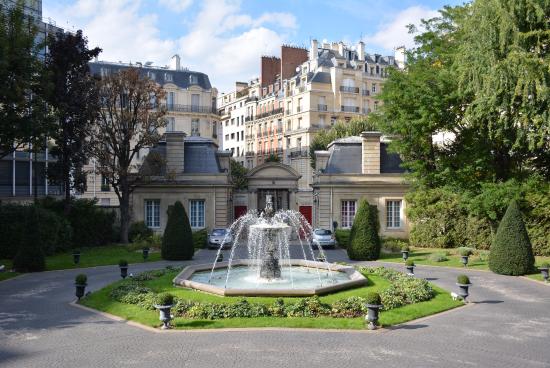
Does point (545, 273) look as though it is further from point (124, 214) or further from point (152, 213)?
point (152, 213)

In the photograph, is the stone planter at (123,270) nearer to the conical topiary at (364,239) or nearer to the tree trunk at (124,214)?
the conical topiary at (364,239)

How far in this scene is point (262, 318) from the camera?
15.3m

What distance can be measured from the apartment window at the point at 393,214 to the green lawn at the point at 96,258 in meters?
16.6

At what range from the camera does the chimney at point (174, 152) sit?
3891cm

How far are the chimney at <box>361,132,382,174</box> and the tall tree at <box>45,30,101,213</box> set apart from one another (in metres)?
18.8

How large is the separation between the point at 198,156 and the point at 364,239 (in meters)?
16.4

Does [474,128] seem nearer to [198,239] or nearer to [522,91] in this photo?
[522,91]

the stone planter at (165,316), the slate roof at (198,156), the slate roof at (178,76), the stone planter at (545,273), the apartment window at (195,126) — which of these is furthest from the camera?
the apartment window at (195,126)

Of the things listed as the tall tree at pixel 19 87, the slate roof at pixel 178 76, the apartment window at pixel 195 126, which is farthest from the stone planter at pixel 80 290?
the slate roof at pixel 178 76

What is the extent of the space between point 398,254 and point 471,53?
12.6m

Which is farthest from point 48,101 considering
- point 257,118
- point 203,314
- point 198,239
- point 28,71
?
point 257,118

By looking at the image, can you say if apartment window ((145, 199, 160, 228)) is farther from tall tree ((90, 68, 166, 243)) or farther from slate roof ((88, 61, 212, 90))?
slate roof ((88, 61, 212, 90))

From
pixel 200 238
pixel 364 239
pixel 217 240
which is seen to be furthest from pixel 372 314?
pixel 200 238

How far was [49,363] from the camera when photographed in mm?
11773
